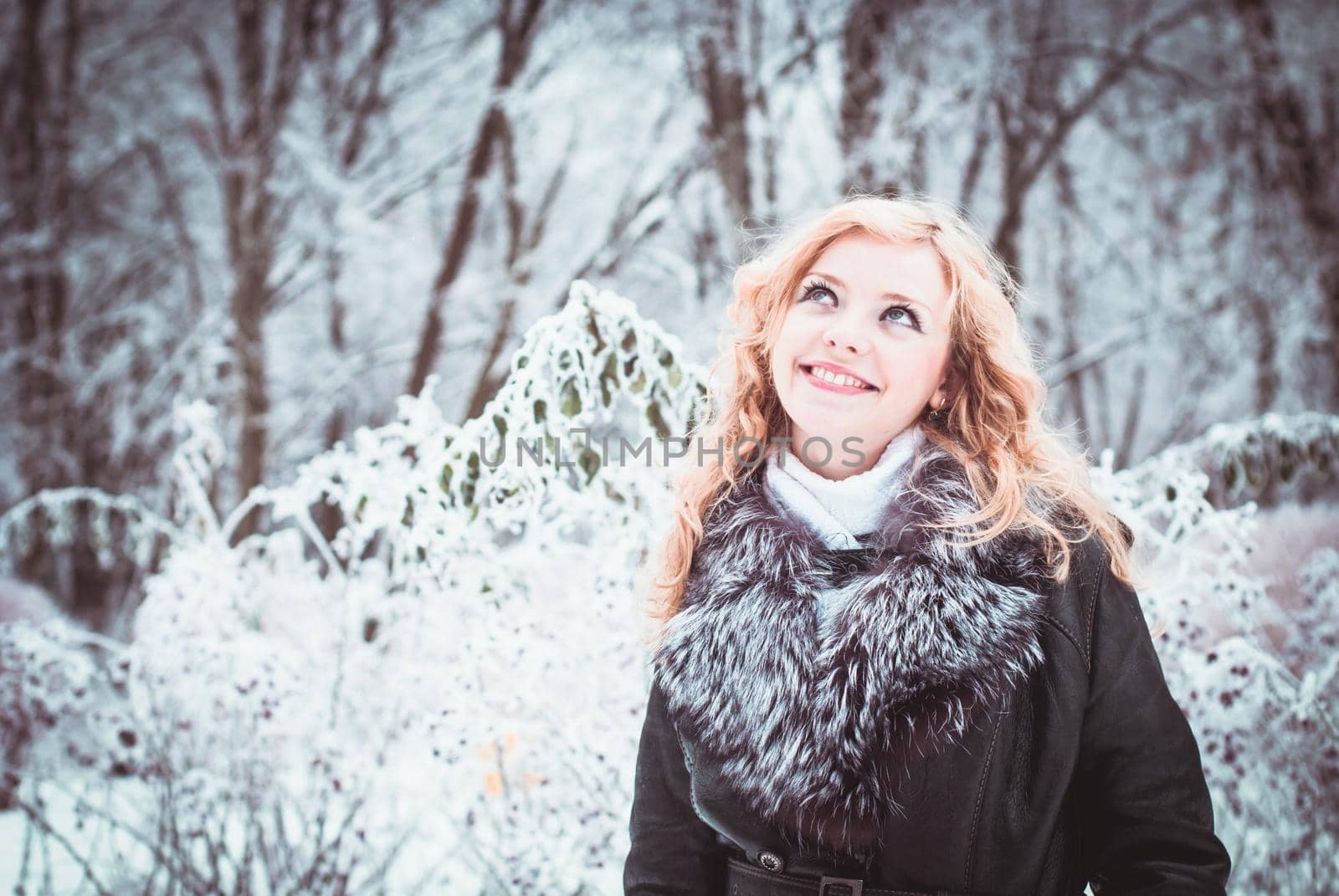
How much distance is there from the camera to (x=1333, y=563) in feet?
9.48

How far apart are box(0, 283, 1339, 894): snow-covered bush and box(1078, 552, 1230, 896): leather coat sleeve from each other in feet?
3.57

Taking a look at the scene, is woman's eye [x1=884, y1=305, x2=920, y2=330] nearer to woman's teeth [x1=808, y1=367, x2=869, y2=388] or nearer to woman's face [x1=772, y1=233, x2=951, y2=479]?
woman's face [x1=772, y1=233, x2=951, y2=479]

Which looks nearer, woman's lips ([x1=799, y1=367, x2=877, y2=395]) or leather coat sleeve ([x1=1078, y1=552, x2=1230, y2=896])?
leather coat sleeve ([x1=1078, y1=552, x2=1230, y2=896])

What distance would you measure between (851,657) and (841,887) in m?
0.33

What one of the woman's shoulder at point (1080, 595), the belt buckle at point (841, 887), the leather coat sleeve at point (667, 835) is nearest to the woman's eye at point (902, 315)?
the woman's shoulder at point (1080, 595)

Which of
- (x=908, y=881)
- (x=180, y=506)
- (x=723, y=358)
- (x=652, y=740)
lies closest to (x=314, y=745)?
(x=180, y=506)

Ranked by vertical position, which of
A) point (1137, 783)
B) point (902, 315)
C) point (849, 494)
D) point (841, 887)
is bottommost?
point (841, 887)

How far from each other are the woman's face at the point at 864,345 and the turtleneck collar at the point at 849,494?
0.04m

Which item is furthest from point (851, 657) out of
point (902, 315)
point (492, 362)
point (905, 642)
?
point (492, 362)

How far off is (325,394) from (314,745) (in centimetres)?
518

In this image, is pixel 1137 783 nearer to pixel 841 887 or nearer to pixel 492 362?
pixel 841 887

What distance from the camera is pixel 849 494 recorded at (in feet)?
4.47

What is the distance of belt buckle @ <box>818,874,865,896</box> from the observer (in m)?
1.19

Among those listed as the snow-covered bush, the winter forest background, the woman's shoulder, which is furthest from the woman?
the winter forest background
